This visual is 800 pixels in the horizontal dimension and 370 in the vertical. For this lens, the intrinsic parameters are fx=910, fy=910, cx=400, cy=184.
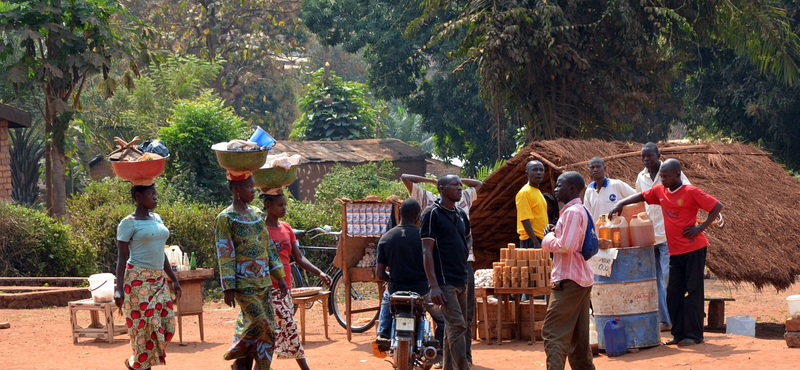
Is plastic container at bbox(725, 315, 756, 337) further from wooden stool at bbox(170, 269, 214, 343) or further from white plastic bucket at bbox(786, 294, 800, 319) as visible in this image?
wooden stool at bbox(170, 269, 214, 343)

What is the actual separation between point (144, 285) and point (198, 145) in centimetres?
1317

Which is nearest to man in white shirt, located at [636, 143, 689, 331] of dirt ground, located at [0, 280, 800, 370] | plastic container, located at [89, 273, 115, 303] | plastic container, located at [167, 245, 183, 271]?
dirt ground, located at [0, 280, 800, 370]

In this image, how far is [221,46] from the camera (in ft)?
122

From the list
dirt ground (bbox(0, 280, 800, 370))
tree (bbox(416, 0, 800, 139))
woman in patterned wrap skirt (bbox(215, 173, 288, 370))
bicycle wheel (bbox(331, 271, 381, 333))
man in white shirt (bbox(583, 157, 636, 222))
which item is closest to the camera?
woman in patterned wrap skirt (bbox(215, 173, 288, 370))

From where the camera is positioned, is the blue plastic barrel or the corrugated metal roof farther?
the corrugated metal roof

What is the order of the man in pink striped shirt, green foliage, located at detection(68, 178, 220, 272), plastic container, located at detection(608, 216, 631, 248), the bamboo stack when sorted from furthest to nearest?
green foliage, located at detection(68, 178, 220, 272) → the bamboo stack → plastic container, located at detection(608, 216, 631, 248) → the man in pink striped shirt

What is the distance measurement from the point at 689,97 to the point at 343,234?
15877 mm

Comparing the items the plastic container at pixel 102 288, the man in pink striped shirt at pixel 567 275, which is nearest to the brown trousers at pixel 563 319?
the man in pink striped shirt at pixel 567 275

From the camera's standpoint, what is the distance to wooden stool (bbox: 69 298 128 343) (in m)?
9.96

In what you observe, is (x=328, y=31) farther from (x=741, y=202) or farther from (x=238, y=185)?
(x=238, y=185)

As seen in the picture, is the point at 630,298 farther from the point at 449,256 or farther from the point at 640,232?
the point at 449,256

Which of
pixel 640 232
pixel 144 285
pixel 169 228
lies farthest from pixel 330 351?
pixel 169 228

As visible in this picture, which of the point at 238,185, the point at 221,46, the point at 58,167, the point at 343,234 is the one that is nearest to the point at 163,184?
the point at 58,167

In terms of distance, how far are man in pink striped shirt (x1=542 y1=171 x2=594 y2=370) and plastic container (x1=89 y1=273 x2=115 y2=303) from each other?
17.7 feet
